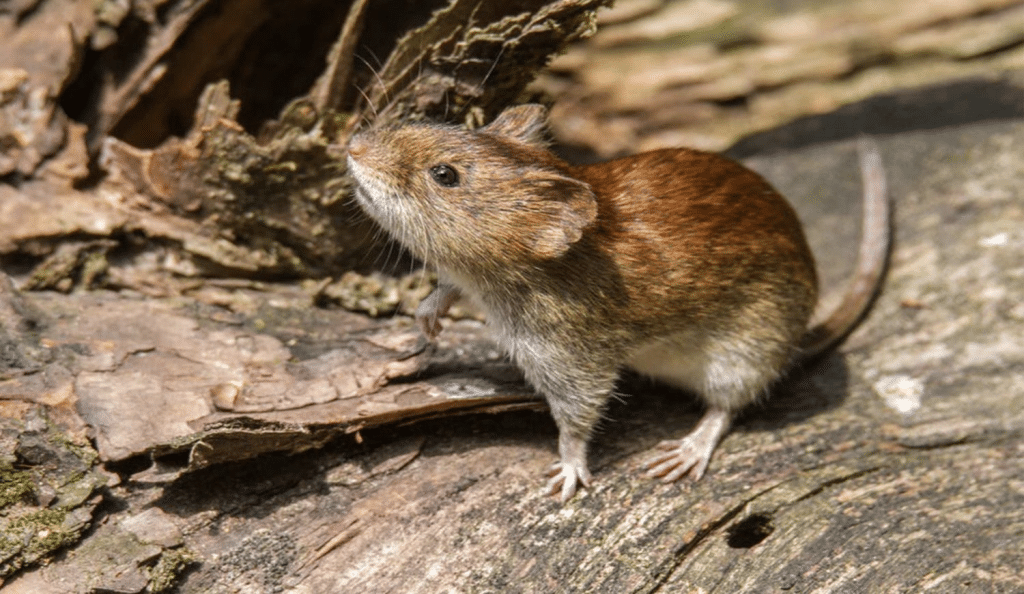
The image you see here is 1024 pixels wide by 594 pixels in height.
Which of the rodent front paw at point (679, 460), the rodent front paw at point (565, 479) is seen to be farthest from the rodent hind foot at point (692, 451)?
the rodent front paw at point (565, 479)

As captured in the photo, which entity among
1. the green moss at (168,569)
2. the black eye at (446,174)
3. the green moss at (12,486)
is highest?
the black eye at (446,174)

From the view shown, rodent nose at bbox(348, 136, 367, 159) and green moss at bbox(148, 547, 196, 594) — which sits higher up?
rodent nose at bbox(348, 136, 367, 159)

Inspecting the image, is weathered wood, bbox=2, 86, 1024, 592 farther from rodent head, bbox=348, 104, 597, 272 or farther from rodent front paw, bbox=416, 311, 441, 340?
rodent head, bbox=348, 104, 597, 272

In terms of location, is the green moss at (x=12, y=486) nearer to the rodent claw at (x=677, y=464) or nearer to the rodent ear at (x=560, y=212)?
the rodent ear at (x=560, y=212)

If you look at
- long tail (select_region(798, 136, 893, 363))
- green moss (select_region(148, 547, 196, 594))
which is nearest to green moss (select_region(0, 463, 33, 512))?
green moss (select_region(148, 547, 196, 594))

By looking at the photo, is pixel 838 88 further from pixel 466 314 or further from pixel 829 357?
pixel 466 314

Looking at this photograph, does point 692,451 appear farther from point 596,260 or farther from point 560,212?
point 560,212
